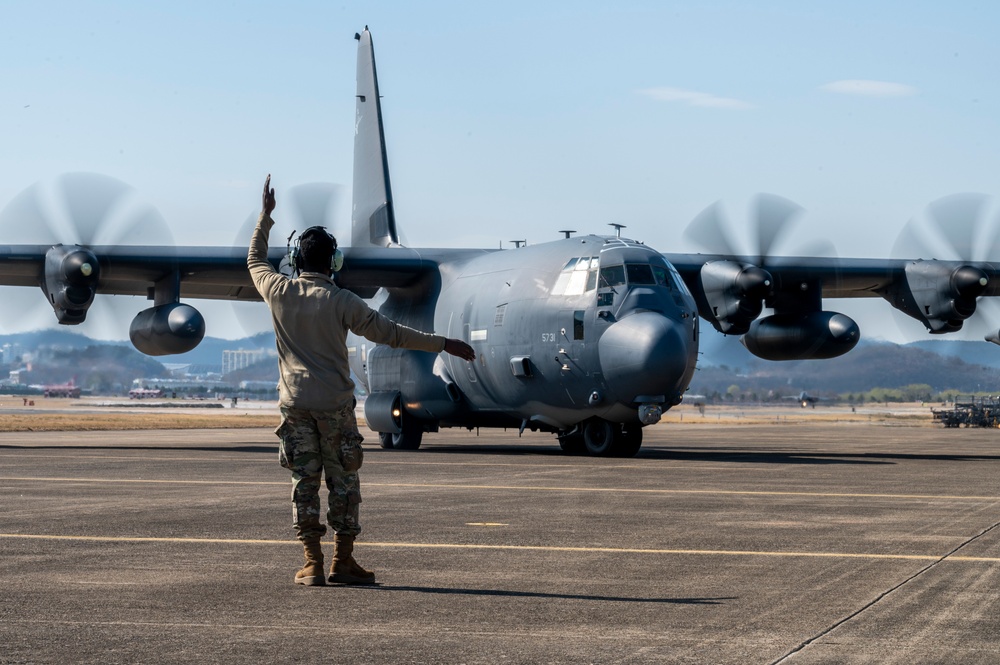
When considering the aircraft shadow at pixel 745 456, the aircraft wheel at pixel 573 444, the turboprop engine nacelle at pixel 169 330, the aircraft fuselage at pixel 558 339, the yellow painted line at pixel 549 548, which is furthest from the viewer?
the turboprop engine nacelle at pixel 169 330

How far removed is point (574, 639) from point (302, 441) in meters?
2.71

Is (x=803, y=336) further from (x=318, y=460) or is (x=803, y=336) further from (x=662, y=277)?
(x=318, y=460)

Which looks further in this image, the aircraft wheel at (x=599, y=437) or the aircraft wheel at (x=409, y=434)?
the aircraft wheel at (x=409, y=434)

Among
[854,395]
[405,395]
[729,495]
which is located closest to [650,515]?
[729,495]

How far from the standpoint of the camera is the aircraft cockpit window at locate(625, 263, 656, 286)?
23625 mm

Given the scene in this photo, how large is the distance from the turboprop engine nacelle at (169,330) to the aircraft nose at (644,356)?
358 inches

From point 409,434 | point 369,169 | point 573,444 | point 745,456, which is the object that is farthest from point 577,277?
point 369,169

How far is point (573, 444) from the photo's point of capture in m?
26.5

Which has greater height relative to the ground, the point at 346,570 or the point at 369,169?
the point at 369,169

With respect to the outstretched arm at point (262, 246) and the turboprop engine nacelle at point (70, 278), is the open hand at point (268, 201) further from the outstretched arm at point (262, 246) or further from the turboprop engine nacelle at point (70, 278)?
the turboprop engine nacelle at point (70, 278)

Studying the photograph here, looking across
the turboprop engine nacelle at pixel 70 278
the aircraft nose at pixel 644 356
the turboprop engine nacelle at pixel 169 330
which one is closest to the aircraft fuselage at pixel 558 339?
the aircraft nose at pixel 644 356

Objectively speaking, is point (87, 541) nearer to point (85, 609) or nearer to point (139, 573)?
point (139, 573)

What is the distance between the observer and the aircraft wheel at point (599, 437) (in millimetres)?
24984

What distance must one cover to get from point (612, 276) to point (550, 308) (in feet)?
5.01
